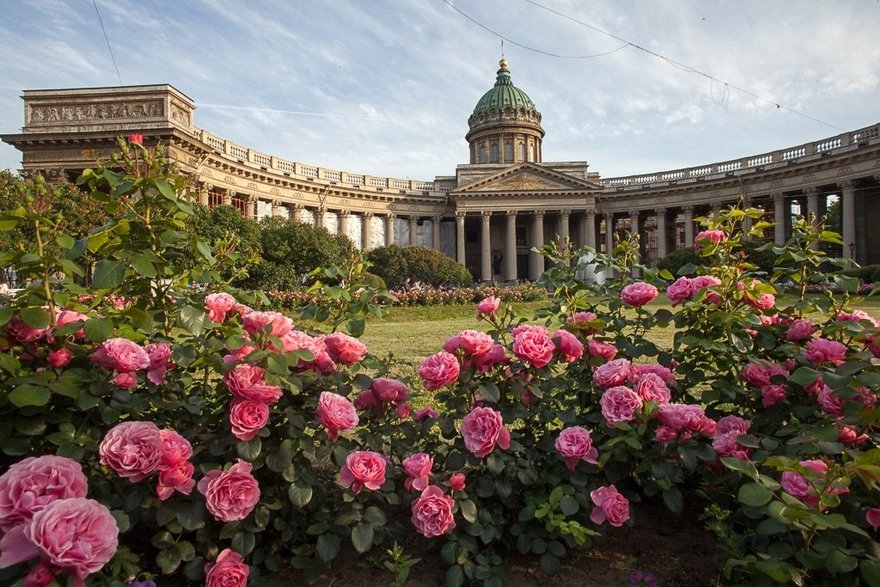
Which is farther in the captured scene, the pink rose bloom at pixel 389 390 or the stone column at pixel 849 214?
the stone column at pixel 849 214

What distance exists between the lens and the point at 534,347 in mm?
2371

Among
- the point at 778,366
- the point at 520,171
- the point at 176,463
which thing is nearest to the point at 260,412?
the point at 176,463

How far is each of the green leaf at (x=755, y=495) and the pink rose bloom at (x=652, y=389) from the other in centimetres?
61

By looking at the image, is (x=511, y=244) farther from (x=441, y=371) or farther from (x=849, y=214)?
(x=441, y=371)

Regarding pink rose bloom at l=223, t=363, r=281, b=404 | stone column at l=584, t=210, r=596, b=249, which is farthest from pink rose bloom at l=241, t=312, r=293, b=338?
stone column at l=584, t=210, r=596, b=249

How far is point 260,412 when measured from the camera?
201 centimetres

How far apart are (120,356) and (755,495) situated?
247cm

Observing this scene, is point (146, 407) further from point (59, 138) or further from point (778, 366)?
point (59, 138)

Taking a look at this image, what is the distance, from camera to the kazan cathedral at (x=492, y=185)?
27.6 metres

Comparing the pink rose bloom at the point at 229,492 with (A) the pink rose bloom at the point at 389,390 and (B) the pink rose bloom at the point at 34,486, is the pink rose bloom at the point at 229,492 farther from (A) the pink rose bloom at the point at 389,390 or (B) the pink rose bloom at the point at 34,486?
(A) the pink rose bloom at the point at 389,390

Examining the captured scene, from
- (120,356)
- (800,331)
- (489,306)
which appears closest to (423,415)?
(489,306)

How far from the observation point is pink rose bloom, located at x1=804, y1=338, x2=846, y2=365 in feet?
7.70

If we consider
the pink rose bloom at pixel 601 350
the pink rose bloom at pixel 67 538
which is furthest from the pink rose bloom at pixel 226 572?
the pink rose bloom at pixel 601 350

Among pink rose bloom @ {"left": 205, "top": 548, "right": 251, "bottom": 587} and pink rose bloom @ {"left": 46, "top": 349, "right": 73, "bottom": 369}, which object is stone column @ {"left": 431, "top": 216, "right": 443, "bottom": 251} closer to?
pink rose bloom @ {"left": 46, "top": 349, "right": 73, "bottom": 369}
